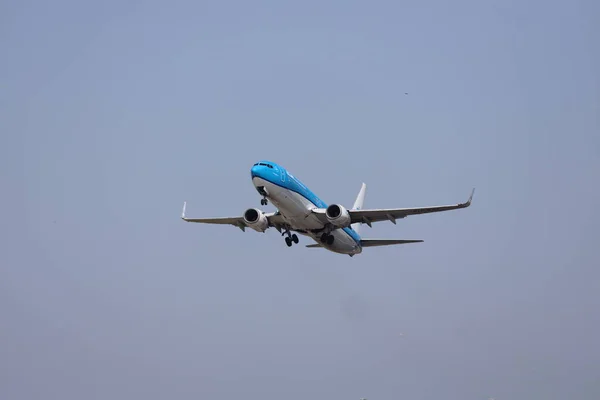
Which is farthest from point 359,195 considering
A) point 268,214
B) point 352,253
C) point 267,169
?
point 267,169

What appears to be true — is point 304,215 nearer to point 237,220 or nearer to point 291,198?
point 291,198

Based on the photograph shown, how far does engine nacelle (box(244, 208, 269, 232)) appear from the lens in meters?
60.0

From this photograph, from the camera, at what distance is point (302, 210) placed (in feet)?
188

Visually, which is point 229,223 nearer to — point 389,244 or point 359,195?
point 389,244

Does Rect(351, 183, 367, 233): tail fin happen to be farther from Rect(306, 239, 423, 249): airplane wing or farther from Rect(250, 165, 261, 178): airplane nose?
Rect(250, 165, 261, 178): airplane nose

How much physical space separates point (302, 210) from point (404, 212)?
663 centimetres

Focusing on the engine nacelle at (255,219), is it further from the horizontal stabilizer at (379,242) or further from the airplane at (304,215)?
the horizontal stabilizer at (379,242)

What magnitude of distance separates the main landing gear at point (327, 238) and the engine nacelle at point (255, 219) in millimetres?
4031

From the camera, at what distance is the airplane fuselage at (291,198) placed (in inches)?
2168

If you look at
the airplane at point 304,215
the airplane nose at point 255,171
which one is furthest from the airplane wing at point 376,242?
the airplane nose at point 255,171

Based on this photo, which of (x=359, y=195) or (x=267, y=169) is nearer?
(x=267, y=169)

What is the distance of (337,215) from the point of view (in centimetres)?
5741

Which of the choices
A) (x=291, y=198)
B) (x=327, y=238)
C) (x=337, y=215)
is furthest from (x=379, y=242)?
(x=291, y=198)

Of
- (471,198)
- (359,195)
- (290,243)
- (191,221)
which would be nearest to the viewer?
(471,198)
